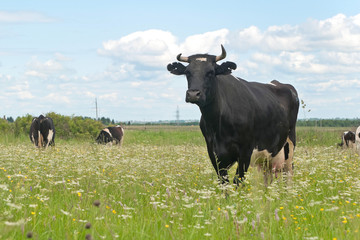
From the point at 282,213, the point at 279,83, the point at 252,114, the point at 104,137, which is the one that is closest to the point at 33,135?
the point at 104,137

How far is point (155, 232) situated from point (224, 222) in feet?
2.69

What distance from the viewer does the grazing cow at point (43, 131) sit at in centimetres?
1719

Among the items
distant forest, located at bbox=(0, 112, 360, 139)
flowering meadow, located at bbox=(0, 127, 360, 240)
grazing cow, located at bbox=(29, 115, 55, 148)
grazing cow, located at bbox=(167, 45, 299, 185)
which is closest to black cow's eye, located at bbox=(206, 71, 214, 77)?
grazing cow, located at bbox=(167, 45, 299, 185)

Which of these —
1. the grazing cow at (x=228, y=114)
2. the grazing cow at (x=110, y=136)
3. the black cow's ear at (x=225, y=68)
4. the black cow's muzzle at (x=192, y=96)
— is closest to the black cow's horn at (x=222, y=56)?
the grazing cow at (x=228, y=114)

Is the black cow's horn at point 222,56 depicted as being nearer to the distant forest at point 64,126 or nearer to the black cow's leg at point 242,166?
the black cow's leg at point 242,166

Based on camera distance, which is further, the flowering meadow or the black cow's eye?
the black cow's eye

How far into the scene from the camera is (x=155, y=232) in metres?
4.07

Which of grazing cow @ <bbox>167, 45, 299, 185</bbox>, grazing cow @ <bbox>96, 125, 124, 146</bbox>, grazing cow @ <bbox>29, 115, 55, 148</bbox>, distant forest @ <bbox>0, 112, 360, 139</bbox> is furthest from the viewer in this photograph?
distant forest @ <bbox>0, 112, 360, 139</bbox>

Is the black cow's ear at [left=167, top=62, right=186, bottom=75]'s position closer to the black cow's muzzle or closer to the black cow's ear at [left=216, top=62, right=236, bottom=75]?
the black cow's ear at [left=216, top=62, right=236, bottom=75]

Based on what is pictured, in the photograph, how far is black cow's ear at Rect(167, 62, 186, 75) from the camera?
7.65 m

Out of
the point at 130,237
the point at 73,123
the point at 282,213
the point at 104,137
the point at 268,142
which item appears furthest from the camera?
the point at 73,123

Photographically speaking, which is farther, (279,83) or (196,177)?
(279,83)

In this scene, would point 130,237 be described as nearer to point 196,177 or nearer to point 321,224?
point 321,224

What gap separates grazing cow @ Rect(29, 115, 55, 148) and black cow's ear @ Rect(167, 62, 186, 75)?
10.9 m
